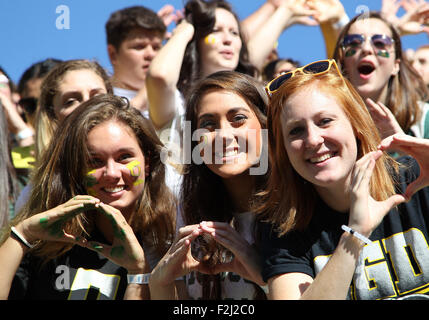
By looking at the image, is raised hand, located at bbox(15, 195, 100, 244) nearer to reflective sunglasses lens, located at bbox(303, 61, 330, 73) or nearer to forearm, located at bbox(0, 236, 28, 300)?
forearm, located at bbox(0, 236, 28, 300)

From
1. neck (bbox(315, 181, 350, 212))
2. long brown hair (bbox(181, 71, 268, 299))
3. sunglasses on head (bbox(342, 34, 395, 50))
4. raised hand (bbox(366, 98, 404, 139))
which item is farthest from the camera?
sunglasses on head (bbox(342, 34, 395, 50))

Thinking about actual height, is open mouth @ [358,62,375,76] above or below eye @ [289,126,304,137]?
above

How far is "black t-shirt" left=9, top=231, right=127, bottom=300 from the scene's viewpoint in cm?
297

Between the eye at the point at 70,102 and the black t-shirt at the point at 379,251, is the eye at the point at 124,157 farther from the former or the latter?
the eye at the point at 70,102

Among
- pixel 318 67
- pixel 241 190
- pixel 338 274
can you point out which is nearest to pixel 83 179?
pixel 241 190

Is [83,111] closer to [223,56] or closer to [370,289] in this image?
[223,56]

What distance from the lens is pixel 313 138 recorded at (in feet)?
8.57

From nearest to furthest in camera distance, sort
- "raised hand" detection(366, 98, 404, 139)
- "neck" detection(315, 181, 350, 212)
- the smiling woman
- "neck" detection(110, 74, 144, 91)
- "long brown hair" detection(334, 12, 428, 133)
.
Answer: "neck" detection(315, 181, 350, 212), the smiling woman, "raised hand" detection(366, 98, 404, 139), "long brown hair" detection(334, 12, 428, 133), "neck" detection(110, 74, 144, 91)

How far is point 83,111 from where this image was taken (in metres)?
3.29

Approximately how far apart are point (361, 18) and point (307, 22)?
97 centimetres

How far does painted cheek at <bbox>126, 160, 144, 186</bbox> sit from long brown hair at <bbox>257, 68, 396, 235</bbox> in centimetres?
68

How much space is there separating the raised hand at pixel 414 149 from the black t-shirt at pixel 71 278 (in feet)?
4.76

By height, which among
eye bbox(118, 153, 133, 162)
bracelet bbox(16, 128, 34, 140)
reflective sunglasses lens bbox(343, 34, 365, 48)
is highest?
bracelet bbox(16, 128, 34, 140)

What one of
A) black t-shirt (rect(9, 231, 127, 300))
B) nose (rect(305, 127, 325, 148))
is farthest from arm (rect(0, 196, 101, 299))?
nose (rect(305, 127, 325, 148))
